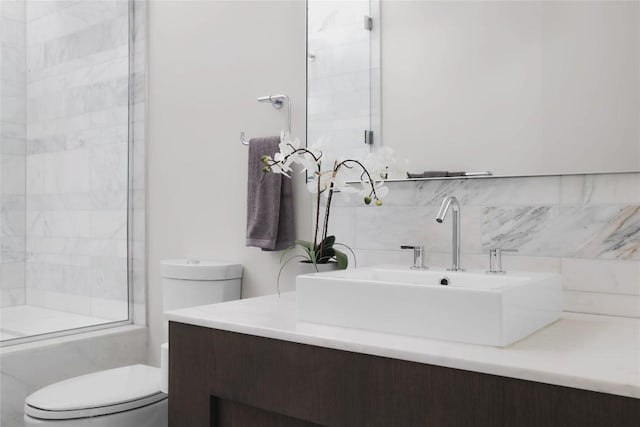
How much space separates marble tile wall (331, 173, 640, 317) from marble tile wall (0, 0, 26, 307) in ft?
4.79

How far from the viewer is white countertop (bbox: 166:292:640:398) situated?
2.92 feet

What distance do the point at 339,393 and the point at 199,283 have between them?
1.09 m

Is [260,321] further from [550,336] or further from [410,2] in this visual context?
[410,2]

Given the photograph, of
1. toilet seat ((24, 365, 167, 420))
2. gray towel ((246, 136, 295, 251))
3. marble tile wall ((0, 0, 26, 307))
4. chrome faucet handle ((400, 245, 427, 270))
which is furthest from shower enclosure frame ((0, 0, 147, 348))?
chrome faucet handle ((400, 245, 427, 270))

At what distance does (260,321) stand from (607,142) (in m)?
0.93

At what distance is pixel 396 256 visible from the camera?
1.76m

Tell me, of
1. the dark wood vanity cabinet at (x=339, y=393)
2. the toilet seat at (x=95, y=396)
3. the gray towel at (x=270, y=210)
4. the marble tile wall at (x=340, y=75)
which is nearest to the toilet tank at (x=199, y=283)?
the gray towel at (x=270, y=210)

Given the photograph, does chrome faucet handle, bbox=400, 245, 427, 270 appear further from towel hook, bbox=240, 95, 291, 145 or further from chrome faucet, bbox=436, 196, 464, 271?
towel hook, bbox=240, 95, 291, 145

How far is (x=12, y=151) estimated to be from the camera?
7.47 ft

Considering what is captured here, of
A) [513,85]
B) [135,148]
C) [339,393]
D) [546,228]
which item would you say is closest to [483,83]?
[513,85]

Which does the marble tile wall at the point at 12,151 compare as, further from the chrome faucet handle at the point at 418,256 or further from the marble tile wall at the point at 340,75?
the chrome faucet handle at the point at 418,256

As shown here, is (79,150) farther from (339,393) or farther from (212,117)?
(339,393)

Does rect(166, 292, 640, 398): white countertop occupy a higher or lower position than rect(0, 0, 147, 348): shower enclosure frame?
lower

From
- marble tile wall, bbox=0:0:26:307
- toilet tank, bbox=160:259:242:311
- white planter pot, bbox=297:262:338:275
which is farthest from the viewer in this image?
marble tile wall, bbox=0:0:26:307
